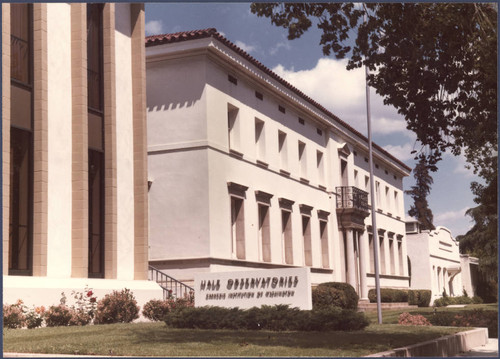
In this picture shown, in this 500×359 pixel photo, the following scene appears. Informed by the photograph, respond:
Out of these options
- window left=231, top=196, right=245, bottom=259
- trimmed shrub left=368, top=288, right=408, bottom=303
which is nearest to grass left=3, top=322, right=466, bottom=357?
window left=231, top=196, right=245, bottom=259

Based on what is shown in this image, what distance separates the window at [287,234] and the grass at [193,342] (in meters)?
14.6

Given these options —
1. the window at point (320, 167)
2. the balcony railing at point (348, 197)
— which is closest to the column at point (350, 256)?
the balcony railing at point (348, 197)

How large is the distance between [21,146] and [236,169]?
11.0m

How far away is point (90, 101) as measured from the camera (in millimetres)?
20797

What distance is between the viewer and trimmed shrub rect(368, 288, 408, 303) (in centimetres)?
3888

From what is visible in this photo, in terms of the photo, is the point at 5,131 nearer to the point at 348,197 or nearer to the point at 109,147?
the point at 109,147

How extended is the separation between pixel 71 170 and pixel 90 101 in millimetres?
2484

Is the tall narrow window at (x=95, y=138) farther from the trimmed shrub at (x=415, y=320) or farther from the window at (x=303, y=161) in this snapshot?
the window at (x=303, y=161)

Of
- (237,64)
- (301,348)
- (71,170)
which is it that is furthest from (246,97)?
(301,348)

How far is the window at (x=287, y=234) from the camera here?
31.5 m

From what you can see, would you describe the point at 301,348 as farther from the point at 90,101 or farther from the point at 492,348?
the point at 90,101

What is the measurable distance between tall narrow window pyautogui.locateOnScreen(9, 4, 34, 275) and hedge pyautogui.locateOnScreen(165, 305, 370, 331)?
12.9 feet

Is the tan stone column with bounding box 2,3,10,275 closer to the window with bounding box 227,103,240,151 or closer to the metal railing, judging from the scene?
the metal railing

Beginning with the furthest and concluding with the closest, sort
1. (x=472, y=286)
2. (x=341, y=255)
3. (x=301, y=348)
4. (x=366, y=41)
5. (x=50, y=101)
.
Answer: (x=472, y=286) → (x=341, y=255) → (x=50, y=101) → (x=366, y=41) → (x=301, y=348)
